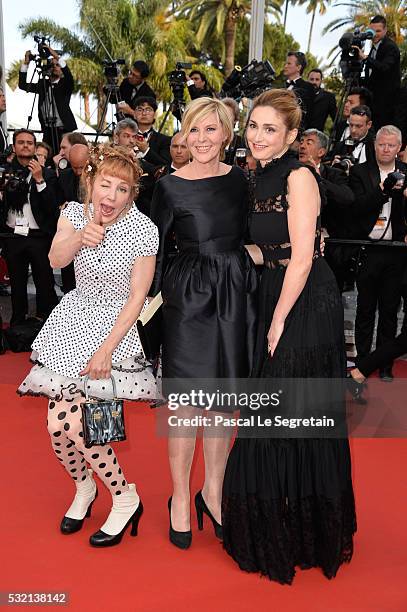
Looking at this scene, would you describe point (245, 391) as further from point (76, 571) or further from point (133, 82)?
point (133, 82)

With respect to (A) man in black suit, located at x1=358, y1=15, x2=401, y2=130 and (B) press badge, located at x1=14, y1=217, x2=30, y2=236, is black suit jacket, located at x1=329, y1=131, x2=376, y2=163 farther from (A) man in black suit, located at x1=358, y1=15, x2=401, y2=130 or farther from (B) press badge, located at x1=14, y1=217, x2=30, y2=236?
(B) press badge, located at x1=14, y1=217, x2=30, y2=236

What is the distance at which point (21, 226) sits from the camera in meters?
5.02

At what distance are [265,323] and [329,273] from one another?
29 cm

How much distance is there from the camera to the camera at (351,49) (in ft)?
20.1

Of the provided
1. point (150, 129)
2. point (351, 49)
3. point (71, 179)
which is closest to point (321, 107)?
point (351, 49)

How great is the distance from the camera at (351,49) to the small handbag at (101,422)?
5041mm

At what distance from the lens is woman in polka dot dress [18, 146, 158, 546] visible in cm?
225

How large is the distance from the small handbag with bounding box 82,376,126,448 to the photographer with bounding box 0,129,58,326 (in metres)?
2.97

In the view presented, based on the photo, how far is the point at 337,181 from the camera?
4.44m

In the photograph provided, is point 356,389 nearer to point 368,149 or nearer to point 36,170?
point 368,149

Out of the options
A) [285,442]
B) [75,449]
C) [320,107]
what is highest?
[320,107]

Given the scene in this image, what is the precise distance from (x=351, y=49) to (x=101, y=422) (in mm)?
5134

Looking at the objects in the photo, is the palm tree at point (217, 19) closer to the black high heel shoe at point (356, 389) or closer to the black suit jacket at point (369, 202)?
the black suit jacket at point (369, 202)

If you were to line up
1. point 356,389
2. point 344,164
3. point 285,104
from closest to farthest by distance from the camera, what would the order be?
1. point 285,104
2. point 356,389
3. point 344,164
